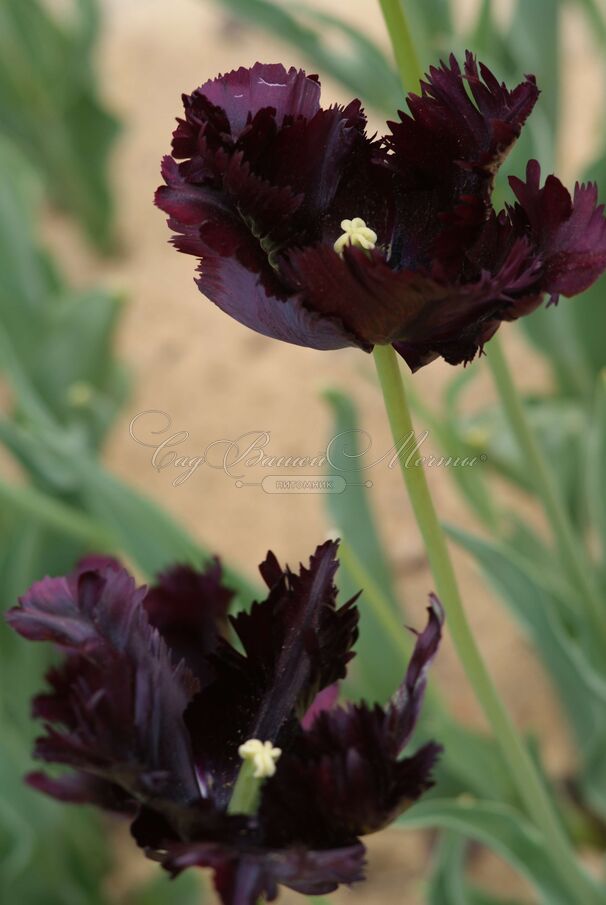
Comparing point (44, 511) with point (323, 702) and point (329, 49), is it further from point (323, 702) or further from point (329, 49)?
point (329, 49)

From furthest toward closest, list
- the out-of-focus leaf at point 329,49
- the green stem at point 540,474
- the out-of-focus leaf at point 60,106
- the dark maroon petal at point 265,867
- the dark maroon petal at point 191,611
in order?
1. the out-of-focus leaf at point 60,106
2. the out-of-focus leaf at point 329,49
3. the green stem at point 540,474
4. the dark maroon petal at point 191,611
5. the dark maroon petal at point 265,867

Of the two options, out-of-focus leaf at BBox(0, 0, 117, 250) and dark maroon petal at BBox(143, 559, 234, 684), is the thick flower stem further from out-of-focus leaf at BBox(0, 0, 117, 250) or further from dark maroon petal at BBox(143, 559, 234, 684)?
out-of-focus leaf at BBox(0, 0, 117, 250)

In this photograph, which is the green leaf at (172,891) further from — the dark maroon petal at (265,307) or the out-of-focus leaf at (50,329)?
the dark maroon petal at (265,307)

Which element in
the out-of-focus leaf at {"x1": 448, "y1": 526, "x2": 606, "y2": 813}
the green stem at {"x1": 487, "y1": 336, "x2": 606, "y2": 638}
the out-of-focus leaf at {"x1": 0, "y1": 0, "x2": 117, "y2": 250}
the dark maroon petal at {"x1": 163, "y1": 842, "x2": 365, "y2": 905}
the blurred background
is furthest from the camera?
the out-of-focus leaf at {"x1": 0, "y1": 0, "x2": 117, "y2": 250}

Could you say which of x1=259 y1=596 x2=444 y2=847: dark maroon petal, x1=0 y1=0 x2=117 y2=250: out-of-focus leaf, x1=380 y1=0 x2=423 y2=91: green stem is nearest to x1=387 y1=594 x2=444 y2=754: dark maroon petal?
x1=259 y1=596 x2=444 y2=847: dark maroon petal

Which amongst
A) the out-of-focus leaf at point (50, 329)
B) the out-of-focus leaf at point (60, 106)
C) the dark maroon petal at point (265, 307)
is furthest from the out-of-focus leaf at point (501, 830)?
the out-of-focus leaf at point (60, 106)

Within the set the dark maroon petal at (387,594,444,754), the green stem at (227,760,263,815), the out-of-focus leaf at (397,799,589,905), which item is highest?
the out-of-focus leaf at (397,799,589,905)

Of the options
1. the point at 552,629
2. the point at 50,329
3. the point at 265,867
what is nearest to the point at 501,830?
the point at 552,629
